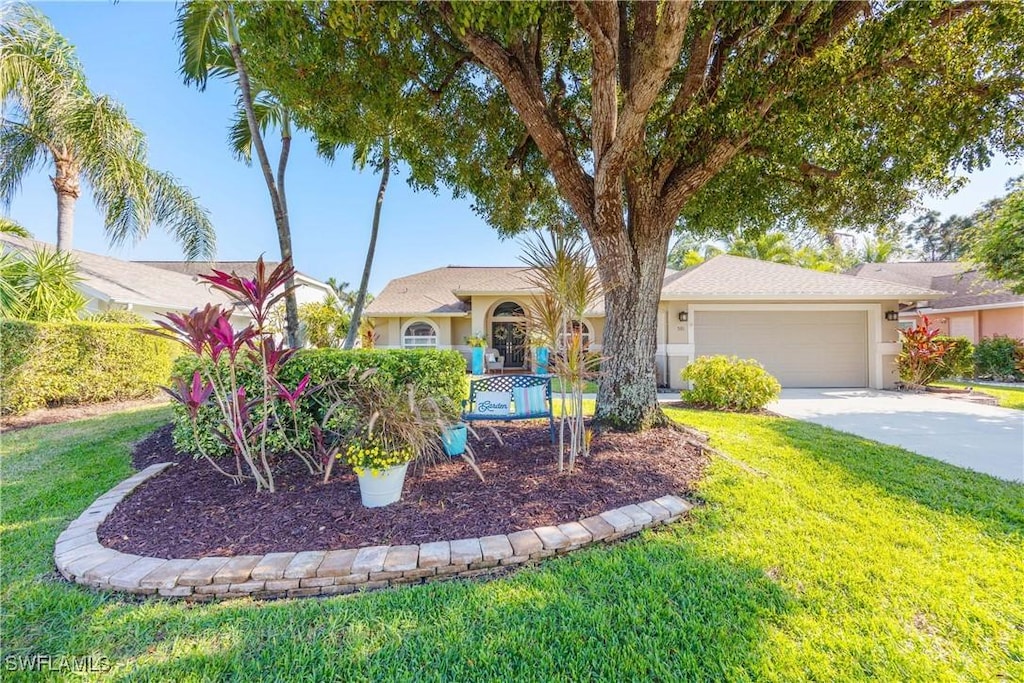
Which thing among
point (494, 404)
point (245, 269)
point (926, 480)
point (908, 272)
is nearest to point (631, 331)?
point (494, 404)

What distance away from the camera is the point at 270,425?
177 inches

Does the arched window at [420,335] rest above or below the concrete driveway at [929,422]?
above

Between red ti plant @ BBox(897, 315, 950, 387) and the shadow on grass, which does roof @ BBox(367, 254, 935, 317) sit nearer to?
red ti plant @ BBox(897, 315, 950, 387)

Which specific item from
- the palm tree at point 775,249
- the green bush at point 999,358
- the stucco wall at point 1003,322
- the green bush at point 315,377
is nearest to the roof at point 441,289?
the green bush at point 315,377

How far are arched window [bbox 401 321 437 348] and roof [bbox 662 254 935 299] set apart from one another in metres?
9.33

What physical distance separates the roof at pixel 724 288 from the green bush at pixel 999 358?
3.46 m

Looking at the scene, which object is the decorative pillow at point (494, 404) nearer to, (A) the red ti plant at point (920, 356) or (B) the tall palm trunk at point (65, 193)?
(A) the red ti plant at point (920, 356)

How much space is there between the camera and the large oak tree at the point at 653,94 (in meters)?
4.48

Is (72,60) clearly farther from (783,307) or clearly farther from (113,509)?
(783,307)

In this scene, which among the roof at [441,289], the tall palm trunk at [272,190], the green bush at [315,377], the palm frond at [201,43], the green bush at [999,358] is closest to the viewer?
the green bush at [315,377]

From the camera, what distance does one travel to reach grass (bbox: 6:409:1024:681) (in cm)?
195

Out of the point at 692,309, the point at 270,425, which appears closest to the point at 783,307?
the point at 692,309

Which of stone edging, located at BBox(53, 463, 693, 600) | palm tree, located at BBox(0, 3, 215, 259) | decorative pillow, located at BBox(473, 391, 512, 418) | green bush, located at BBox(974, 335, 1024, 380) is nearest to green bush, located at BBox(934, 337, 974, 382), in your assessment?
green bush, located at BBox(974, 335, 1024, 380)

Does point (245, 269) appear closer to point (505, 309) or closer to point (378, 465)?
point (505, 309)
